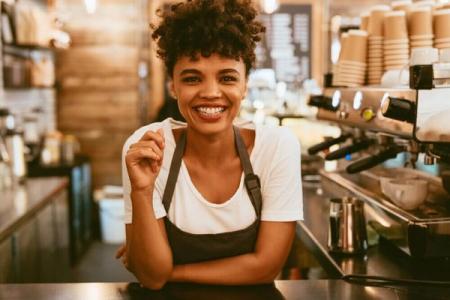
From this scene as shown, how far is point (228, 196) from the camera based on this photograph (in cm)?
182

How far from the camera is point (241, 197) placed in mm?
1803

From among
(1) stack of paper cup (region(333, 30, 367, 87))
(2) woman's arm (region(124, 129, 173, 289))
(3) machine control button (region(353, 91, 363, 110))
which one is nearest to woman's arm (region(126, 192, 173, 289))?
(2) woman's arm (region(124, 129, 173, 289))

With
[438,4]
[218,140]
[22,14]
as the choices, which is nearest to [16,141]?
[22,14]

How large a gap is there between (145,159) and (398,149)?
3.00 feet

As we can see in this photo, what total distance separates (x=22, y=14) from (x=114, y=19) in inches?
68.1

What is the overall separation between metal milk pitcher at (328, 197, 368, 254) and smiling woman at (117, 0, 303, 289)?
325 mm

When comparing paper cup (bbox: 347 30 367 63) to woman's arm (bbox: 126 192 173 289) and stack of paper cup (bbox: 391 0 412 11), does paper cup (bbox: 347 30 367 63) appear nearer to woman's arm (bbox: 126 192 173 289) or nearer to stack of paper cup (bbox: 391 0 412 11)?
stack of paper cup (bbox: 391 0 412 11)

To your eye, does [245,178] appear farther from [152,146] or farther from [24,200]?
[24,200]

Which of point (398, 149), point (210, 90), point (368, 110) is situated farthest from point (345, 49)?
point (210, 90)

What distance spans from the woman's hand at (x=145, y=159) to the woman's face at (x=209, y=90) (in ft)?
0.52

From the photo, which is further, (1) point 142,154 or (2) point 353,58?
(2) point 353,58

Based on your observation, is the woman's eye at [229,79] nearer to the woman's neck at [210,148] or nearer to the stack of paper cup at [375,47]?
the woman's neck at [210,148]

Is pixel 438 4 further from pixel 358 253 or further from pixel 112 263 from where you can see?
pixel 112 263

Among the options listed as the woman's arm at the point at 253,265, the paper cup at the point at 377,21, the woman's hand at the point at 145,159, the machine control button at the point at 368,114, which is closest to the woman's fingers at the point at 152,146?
the woman's hand at the point at 145,159
